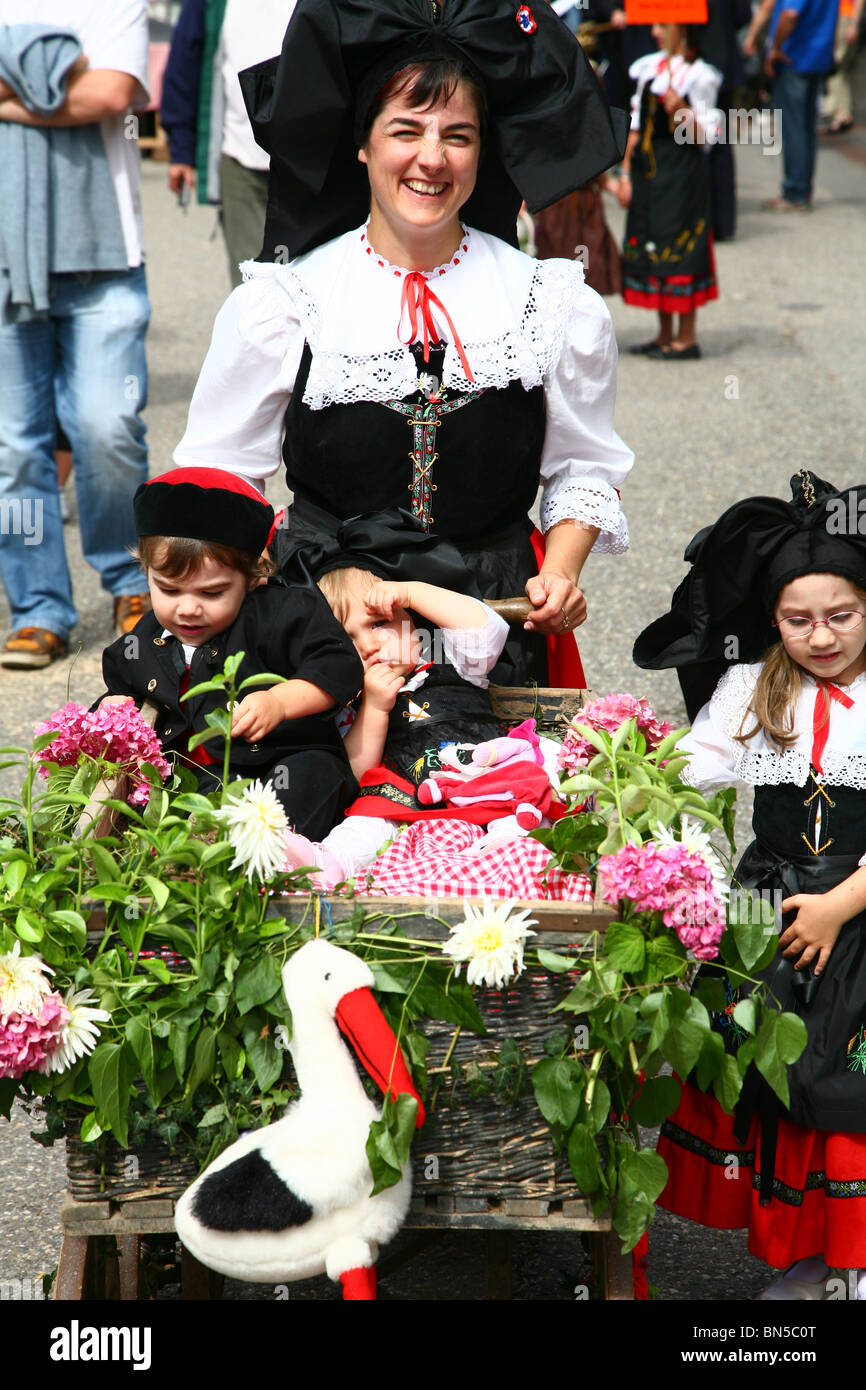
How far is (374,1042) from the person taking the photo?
5.94 feet

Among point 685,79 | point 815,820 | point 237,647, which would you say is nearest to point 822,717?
point 815,820

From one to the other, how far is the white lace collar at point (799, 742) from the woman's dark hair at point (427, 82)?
106 centimetres

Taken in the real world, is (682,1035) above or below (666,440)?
above

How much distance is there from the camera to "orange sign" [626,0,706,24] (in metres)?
7.03

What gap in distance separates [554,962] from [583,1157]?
239 millimetres

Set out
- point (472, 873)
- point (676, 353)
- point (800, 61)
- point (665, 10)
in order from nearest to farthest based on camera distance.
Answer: point (472, 873) → point (665, 10) → point (676, 353) → point (800, 61)

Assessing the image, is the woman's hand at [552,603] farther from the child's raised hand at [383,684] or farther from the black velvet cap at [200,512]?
the black velvet cap at [200,512]

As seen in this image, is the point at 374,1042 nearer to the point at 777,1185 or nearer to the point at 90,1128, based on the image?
the point at 90,1128

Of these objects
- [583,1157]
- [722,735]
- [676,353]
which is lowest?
[676,353]

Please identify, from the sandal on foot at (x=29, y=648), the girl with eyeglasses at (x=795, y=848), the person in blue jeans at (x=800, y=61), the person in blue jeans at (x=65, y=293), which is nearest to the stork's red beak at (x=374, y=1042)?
the girl with eyeglasses at (x=795, y=848)

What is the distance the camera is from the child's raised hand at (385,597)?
2.53 m

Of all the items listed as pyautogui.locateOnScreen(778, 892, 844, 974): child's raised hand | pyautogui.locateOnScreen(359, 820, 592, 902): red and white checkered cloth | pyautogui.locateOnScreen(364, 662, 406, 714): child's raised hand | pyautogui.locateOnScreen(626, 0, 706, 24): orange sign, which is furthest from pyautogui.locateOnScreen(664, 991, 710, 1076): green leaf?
pyautogui.locateOnScreen(626, 0, 706, 24): orange sign
